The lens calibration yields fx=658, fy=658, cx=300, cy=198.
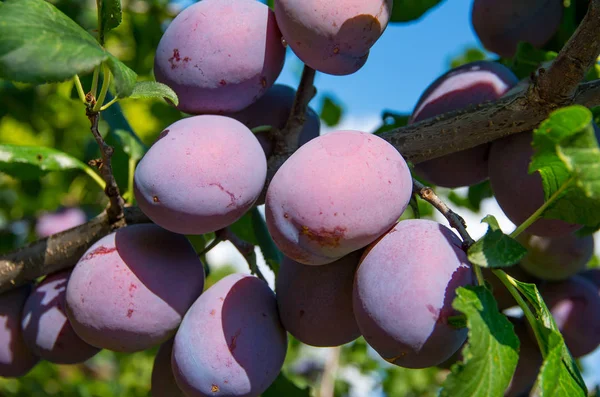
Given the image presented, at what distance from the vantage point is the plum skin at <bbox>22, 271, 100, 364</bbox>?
1118 mm

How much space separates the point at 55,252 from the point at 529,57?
971mm

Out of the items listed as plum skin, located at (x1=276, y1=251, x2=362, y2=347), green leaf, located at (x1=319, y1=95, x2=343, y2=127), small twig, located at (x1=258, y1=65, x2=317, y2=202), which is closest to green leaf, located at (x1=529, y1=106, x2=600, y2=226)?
plum skin, located at (x1=276, y1=251, x2=362, y2=347)

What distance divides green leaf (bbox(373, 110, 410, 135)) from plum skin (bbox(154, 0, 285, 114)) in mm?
483

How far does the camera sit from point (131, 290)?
97 cm

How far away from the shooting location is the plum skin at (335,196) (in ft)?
2.74

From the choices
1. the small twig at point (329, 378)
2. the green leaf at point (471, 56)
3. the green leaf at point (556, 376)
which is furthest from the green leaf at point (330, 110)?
the green leaf at point (556, 376)

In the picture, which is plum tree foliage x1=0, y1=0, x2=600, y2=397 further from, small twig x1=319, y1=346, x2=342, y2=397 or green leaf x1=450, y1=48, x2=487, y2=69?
green leaf x1=450, y1=48, x2=487, y2=69

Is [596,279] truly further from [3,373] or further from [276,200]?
[3,373]

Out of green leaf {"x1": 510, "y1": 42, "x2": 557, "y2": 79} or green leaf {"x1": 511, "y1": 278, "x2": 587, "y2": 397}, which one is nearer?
green leaf {"x1": 511, "y1": 278, "x2": 587, "y2": 397}

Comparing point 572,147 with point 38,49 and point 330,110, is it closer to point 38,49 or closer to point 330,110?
point 38,49

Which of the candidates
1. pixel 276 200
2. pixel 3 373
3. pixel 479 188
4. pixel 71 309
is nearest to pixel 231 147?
pixel 276 200

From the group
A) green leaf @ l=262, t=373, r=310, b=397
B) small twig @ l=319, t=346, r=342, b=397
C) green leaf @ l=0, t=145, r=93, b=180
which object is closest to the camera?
green leaf @ l=0, t=145, r=93, b=180

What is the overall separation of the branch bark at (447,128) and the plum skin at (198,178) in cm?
10

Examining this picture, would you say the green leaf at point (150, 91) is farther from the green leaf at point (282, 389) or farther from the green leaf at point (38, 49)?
the green leaf at point (282, 389)
